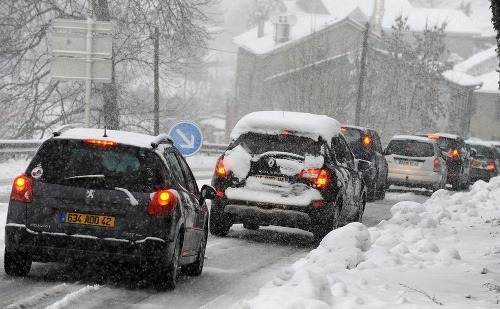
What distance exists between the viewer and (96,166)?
966cm

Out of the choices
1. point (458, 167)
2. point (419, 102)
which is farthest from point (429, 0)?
point (458, 167)

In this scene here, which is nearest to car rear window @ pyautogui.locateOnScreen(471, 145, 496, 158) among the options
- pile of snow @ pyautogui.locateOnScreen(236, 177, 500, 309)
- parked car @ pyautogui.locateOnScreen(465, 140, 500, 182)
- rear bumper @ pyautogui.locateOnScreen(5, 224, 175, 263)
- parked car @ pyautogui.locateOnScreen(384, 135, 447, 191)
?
parked car @ pyautogui.locateOnScreen(465, 140, 500, 182)

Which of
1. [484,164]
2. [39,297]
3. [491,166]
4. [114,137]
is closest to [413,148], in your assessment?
[484,164]

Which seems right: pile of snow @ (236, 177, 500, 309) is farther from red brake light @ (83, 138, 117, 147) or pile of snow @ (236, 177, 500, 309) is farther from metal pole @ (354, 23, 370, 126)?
metal pole @ (354, 23, 370, 126)

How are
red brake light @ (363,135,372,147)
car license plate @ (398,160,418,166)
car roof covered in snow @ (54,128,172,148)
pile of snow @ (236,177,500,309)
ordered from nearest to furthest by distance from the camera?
pile of snow @ (236,177,500,309) → car roof covered in snow @ (54,128,172,148) → red brake light @ (363,135,372,147) → car license plate @ (398,160,418,166)

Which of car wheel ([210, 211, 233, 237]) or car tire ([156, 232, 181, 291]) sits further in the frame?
car wheel ([210, 211, 233, 237])

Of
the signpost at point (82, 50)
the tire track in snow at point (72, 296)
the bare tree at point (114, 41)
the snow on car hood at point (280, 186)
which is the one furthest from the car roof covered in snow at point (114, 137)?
the bare tree at point (114, 41)

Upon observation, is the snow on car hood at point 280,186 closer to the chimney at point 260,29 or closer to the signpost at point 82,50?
the signpost at point 82,50

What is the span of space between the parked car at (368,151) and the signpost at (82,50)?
8782 mm

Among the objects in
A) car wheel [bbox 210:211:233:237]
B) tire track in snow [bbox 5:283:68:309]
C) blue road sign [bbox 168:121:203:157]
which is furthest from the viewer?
blue road sign [bbox 168:121:203:157]

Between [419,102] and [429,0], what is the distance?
379ft

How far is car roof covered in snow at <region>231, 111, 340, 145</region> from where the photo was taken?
48.0 ft

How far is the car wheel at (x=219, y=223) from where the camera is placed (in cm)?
1480

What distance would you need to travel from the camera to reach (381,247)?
39.2 feet
